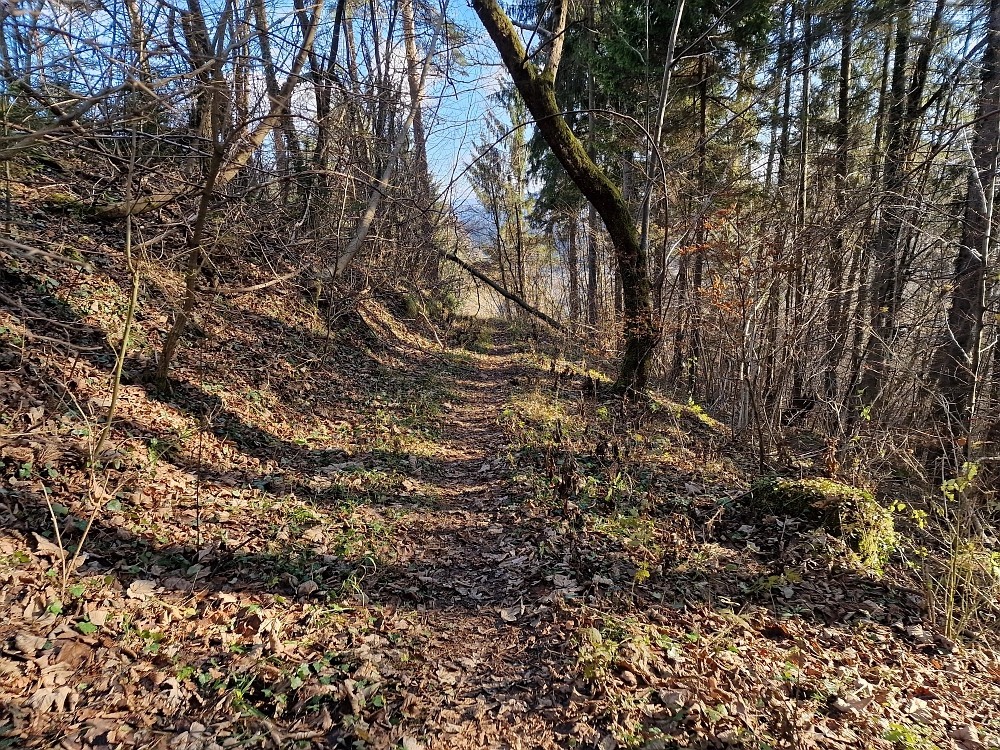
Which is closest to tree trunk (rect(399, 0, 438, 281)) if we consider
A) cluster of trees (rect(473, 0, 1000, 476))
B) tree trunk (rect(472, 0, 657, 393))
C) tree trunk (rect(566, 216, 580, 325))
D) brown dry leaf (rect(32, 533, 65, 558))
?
tree trunk (rect(472, 0, 657, 393))

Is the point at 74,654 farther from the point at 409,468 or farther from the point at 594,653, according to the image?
the point at 409,468

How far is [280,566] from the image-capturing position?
3490 mm

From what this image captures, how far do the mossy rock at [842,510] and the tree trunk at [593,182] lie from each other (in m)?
3.15

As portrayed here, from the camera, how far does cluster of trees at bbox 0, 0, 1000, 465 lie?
11.5 ft

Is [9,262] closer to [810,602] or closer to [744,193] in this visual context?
[810,602]

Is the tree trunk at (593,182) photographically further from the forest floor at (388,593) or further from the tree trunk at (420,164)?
the forest floor at (388,593)

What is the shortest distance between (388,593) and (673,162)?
9.32 metres

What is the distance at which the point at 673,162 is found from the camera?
30.4ft

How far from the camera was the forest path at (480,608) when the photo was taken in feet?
8.17

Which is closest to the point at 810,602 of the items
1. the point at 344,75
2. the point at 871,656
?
the point at 871,656

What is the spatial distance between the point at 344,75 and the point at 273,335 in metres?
3.96

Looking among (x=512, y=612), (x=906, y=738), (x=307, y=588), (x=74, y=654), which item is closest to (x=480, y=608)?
(x=512, y=612)

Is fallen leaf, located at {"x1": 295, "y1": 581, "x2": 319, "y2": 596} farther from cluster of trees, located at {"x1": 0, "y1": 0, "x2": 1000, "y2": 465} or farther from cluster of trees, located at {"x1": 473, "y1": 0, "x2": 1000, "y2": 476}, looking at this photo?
cluster of trees, located at {"x1": 473, "y1": 0, "x2": 1000, "y2": 476}

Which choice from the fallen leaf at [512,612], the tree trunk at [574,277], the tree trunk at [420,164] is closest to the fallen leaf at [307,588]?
the fallen leaf at [512,612]
